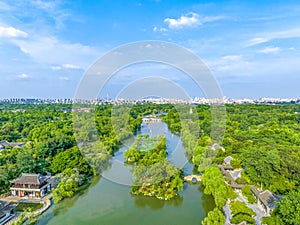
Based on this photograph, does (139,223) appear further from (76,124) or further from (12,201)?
(12,201)

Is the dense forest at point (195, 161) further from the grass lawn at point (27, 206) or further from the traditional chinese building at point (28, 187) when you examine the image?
the grass lawn at point (27, 206)

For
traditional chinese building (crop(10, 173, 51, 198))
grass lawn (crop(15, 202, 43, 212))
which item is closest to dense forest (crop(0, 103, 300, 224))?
traditional chinese building (crop(10, 173, 51, 198))

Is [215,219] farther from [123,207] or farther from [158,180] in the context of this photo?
[123,207]

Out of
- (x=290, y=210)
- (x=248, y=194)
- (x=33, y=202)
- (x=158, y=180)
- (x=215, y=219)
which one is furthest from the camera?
(x=158, y=180)

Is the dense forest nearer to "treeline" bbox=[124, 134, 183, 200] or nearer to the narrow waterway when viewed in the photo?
"treeline" bbox=[124, 134, 183, 200]

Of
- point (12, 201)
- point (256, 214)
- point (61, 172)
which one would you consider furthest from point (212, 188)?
point (12, 201)

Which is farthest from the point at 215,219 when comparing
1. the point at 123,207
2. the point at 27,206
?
the point at 27,206
